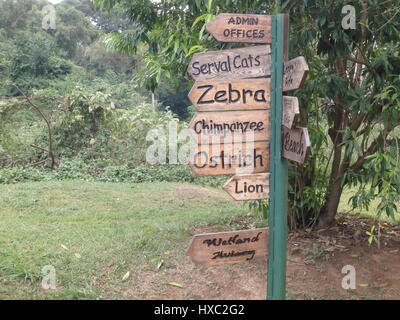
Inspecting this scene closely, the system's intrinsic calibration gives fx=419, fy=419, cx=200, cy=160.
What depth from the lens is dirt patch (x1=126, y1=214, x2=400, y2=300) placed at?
3488 mm

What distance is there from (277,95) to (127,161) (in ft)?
22.9

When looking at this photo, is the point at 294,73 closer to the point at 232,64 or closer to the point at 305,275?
the point at 232,64

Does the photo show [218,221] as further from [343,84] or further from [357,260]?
[343,84]

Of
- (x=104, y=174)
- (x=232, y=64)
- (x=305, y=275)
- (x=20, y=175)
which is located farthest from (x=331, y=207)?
(x=20, y=175)

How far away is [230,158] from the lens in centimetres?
238

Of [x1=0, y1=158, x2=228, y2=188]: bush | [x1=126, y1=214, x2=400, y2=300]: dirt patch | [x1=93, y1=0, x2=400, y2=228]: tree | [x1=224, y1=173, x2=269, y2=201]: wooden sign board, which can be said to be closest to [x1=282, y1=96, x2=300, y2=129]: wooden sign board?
[x1=224, y1=173, x2=269, y2=201]: wooden sign board

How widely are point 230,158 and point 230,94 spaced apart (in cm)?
36

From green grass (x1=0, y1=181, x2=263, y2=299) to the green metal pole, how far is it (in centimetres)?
164

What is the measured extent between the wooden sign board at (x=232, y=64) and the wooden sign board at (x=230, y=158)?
39cm

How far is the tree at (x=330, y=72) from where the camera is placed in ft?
11.2

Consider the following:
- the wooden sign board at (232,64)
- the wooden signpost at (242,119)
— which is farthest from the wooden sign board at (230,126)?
the wooden sign board at (232,64)

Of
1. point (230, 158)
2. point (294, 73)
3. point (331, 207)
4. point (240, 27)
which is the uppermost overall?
point (240, 27)

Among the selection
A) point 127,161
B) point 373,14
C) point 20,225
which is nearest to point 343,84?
point 373,14

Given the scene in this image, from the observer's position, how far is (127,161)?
9.03 metres
